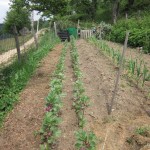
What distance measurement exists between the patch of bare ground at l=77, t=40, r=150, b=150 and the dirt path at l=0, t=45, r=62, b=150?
2.92 feet

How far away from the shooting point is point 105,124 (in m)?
5.28

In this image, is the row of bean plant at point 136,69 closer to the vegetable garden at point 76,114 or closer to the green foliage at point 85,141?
the vegetable garden at point 76,114

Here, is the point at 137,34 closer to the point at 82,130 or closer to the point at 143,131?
the point at 143,131

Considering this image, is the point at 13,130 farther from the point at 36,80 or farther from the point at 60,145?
the point at 36,80

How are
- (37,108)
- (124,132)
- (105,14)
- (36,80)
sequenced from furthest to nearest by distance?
(105,14) → (36,80) → (37,108) → (124,132)

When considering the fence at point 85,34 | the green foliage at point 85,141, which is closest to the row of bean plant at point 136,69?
the green foliage at point 85,141

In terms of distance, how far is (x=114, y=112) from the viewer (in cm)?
575

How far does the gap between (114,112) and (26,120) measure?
154 cm

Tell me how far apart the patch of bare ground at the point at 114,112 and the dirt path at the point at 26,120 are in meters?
0.89

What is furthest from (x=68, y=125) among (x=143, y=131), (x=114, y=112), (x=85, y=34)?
(x=85, y=34)

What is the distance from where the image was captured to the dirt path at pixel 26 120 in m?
4.78

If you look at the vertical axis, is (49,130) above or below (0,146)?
above

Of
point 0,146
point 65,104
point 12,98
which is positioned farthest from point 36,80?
point 0,146

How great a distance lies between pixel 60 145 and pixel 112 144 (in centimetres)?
74
